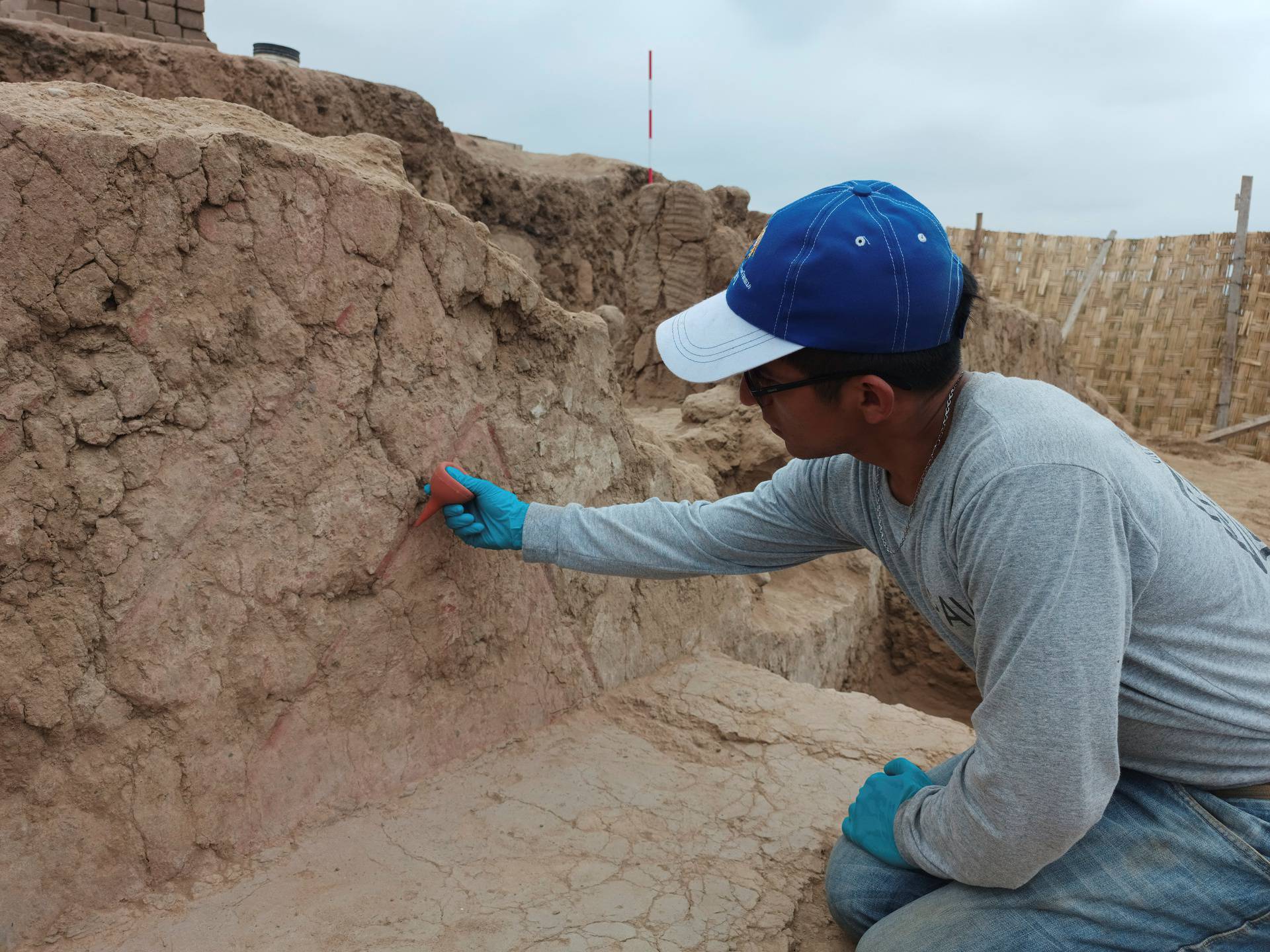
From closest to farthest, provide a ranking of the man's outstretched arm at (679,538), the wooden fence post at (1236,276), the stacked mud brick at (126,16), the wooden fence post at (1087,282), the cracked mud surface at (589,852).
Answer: the cracked mud surface at (589,852) → the man's outstretched arm at (679,538) → the stacked mud brick at (126,16) → the wooden fence post at (1236,276) → the wooden fence post at (1087,282)

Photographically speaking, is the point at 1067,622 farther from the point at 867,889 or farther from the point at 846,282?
the point at 867,889

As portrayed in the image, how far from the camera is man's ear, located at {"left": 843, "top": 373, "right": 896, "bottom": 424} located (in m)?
1.35

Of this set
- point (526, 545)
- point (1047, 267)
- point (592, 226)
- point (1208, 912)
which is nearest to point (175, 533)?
point (526, 545)

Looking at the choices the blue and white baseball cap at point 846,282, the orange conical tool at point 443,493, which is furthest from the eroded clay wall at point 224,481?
the blue and white baseball cap at point 846,282

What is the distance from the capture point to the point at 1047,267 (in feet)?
35.9

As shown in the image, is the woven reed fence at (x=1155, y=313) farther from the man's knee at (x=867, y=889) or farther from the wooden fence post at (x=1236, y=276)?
the man's knee at (x=867, y=889)

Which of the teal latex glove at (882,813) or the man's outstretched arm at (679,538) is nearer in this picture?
the teal latex glove at (882,813)

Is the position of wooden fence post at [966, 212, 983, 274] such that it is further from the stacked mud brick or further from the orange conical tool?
the orange conical tool

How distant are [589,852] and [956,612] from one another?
90 centimetres

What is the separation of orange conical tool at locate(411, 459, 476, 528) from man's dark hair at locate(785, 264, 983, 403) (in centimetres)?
85

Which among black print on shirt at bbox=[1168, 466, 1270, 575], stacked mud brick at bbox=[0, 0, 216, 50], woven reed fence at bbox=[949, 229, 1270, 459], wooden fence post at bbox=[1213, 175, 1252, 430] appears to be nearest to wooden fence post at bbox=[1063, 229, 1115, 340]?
woven reed fence at bbox=[949, 229, 1270, 459]

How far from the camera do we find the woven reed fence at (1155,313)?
10.0 meters

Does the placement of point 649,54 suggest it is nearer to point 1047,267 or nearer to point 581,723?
point 1047,267

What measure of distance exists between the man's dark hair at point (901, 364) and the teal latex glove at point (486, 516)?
77 cm
